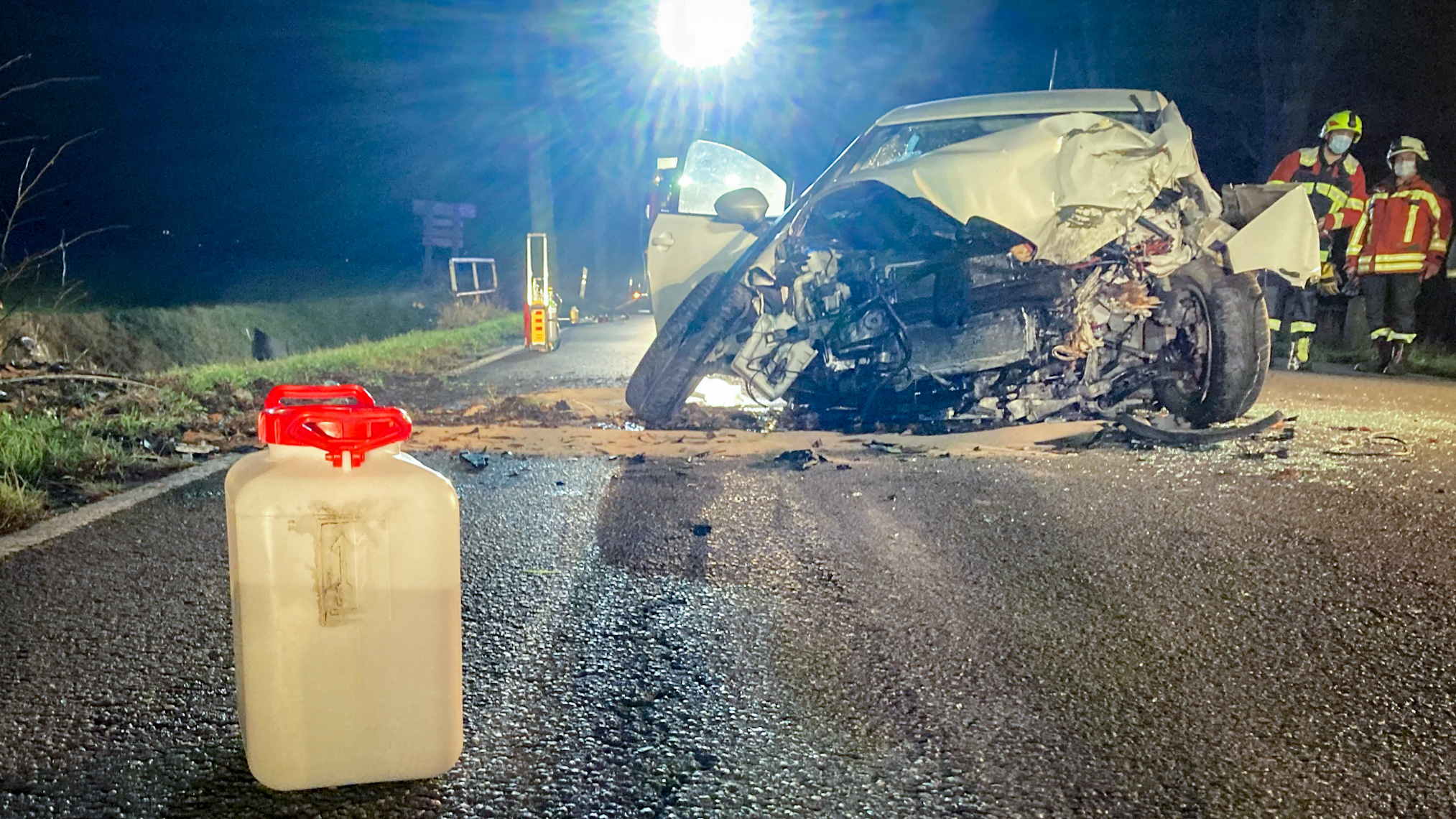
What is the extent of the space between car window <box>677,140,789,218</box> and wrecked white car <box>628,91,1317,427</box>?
1.48m

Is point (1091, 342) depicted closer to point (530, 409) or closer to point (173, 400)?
point (530, 409)

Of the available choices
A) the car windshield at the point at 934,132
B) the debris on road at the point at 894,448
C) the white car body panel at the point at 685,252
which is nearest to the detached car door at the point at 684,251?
the white car body panel at the point at 685,252

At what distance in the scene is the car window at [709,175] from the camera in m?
7.30

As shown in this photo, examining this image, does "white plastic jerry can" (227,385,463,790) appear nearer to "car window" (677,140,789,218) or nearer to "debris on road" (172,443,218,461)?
"debris on road" (172,443,218,461)

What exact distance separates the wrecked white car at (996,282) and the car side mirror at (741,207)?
0.04 ft

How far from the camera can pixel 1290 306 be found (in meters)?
10.1

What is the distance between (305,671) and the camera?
1.75 meters

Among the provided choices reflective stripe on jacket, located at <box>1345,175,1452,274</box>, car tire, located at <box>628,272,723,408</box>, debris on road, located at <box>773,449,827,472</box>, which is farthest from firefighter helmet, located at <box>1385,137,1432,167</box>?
debris on road, located at <box>773,449,827,472</box>

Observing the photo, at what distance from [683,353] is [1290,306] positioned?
24.5 feet

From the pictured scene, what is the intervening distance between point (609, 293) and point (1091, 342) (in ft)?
81.3

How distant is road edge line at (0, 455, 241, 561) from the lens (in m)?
3.45

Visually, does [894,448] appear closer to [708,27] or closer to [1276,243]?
[1276,243]

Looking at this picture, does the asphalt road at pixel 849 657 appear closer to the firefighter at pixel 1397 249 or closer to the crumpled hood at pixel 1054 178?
the crumpled hood at pixel 1054 178

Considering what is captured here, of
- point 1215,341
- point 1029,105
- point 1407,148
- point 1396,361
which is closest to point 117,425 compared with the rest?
point 1029,105
